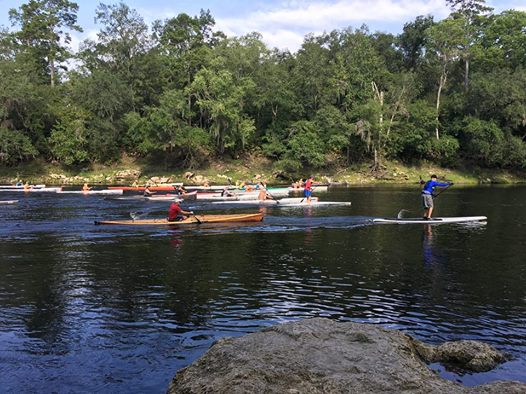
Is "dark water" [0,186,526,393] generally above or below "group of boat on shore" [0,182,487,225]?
below

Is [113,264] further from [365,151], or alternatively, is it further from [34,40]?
[34,40]

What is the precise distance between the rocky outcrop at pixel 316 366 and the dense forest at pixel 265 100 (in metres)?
56.3

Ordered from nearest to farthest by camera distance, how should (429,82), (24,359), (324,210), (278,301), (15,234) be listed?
(24,359)
(278,301)
(15,234)
(324,210)
(429,82)

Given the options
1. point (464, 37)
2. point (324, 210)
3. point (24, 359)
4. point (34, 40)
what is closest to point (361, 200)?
point (324, 210)

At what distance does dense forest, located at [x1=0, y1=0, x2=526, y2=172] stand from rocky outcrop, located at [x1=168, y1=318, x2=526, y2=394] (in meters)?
56.3

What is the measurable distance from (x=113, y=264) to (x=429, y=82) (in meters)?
72.2

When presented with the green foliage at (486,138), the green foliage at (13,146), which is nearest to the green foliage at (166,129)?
the green foliage at (13,146)

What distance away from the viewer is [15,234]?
2333 centimetres

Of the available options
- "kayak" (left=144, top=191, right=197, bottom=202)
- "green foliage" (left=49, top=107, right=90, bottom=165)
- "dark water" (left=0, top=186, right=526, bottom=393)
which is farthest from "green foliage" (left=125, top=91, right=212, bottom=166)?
"dark water" (left=0, top=186, right=526, bottom=393)

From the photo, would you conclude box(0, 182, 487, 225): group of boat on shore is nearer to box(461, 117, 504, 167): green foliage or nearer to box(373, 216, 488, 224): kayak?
box(373, 216, 488, 224): kayak

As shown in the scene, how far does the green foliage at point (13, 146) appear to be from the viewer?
62125 millimetres

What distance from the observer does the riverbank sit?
63.5 meters

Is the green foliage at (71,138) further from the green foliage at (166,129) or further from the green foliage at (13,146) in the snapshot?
the green foliage at (166,129)

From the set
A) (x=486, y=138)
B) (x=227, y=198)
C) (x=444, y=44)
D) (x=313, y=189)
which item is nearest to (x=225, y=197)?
(x=227, y=198)
